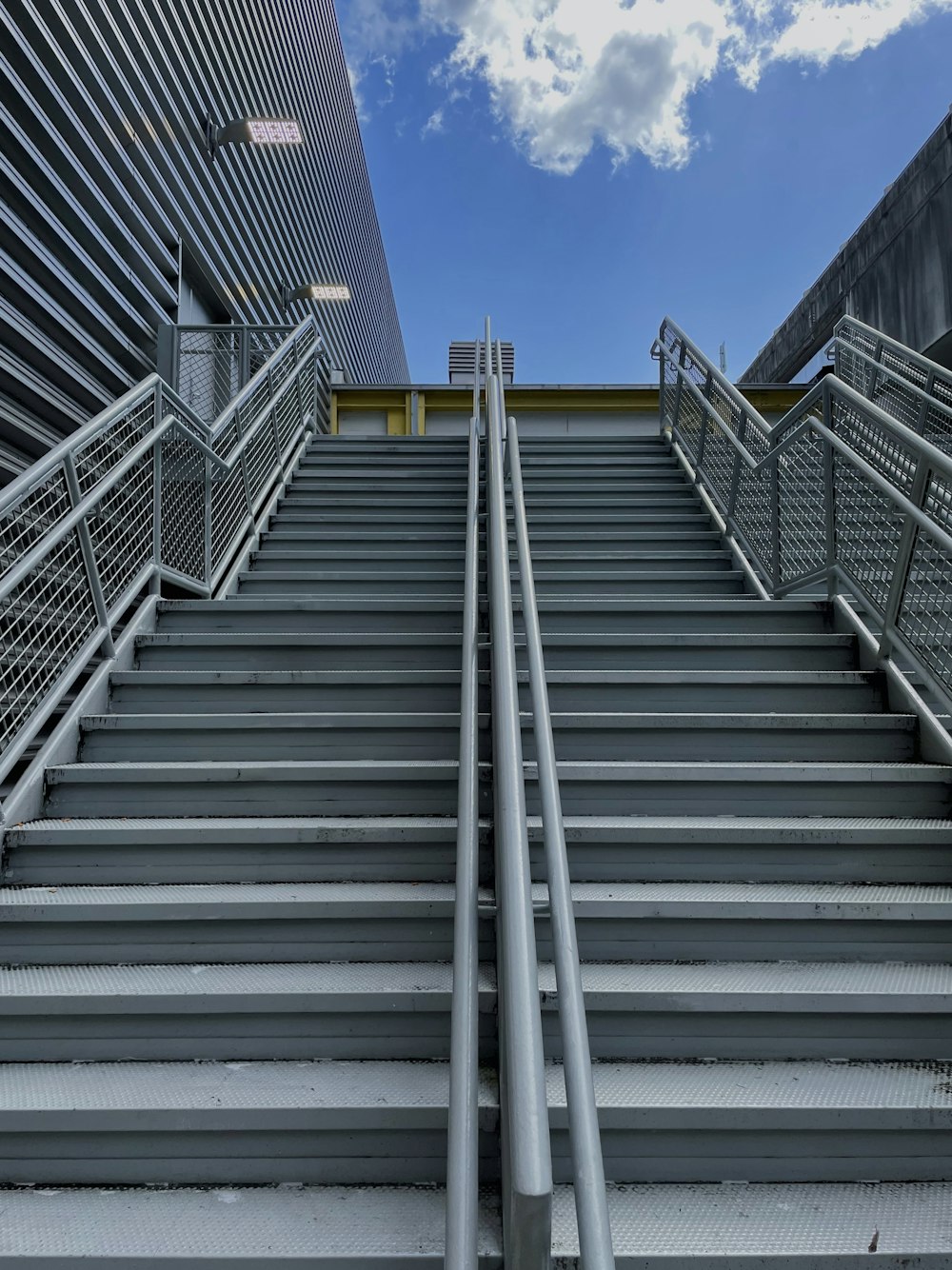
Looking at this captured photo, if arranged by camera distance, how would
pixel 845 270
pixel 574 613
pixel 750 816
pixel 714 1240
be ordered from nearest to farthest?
1. pixel 714 1240
2. pixel 750 816
3. pixel 574 613
4. pixel 845 270

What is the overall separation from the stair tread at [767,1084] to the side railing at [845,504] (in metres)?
1.22

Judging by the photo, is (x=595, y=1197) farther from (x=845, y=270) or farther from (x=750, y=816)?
(x=845, y=270)

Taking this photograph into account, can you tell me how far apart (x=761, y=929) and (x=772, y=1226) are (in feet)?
2.25

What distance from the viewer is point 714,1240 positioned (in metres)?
1.47

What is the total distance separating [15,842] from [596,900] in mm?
1669

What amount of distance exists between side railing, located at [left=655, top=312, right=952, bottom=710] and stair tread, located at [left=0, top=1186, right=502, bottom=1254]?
2147 mm

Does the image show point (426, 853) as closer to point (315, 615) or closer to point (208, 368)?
point (315, 615)

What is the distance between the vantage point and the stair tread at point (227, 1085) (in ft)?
5.46

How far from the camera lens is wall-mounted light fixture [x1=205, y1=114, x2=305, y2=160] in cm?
660

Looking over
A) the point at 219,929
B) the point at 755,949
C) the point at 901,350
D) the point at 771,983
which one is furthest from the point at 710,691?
the point at 901,350

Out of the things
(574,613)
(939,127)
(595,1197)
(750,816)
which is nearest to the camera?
(595,1197)

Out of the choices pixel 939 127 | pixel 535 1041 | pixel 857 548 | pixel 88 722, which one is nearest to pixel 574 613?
pixel 857 548

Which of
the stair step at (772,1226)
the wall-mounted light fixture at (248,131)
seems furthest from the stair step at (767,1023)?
the wall-mounted light fixture at (248,131)

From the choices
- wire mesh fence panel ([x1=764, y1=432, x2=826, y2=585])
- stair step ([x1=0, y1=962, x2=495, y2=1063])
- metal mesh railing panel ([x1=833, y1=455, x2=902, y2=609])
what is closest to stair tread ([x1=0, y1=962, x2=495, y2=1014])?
stair step ([x1=0, y1=962, x2=495, y2=1063])
